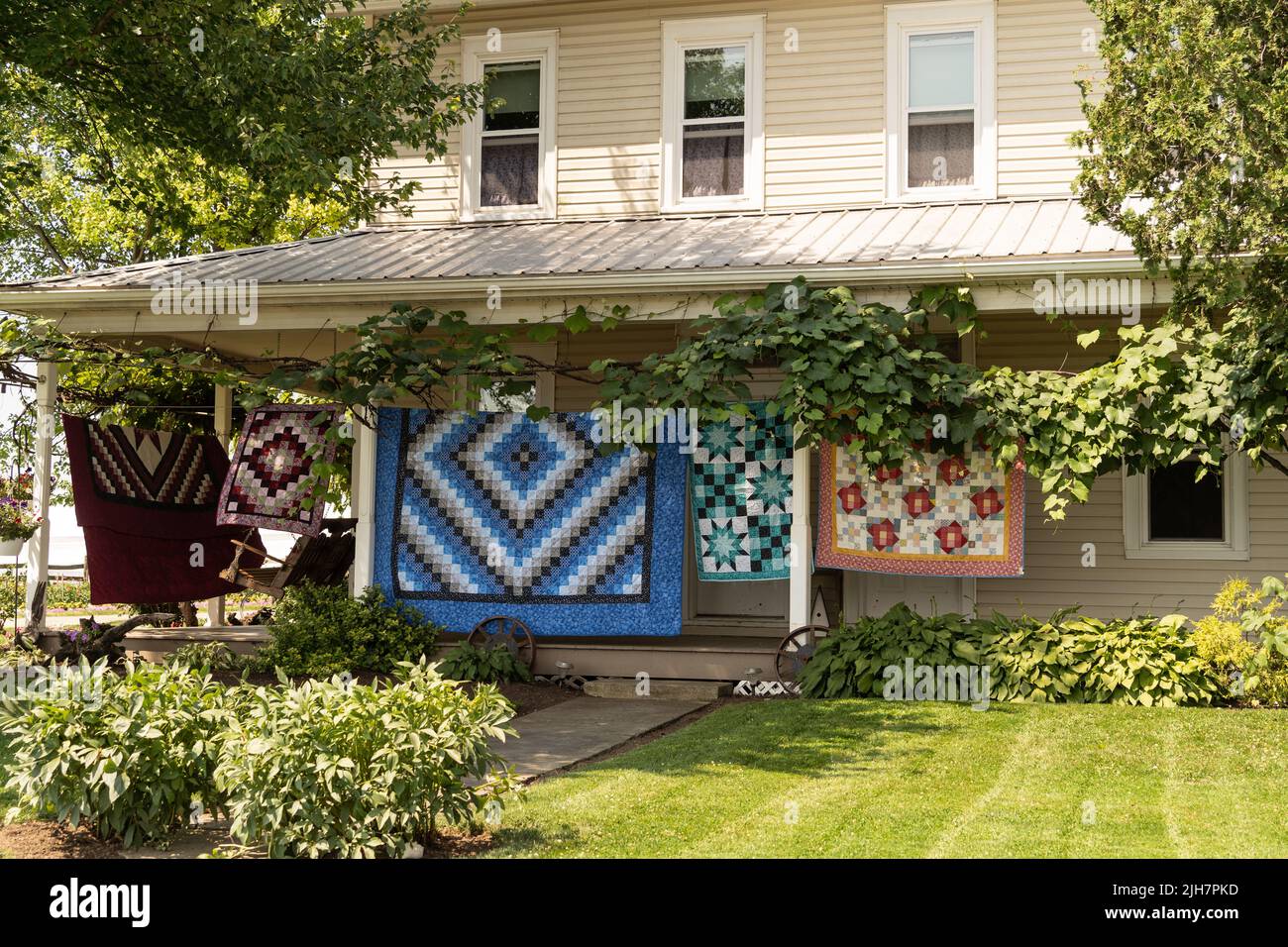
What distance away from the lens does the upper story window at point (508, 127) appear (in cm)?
1324

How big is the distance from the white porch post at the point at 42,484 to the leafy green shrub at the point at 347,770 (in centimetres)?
657

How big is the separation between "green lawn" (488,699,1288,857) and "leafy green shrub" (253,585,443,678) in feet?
9.77

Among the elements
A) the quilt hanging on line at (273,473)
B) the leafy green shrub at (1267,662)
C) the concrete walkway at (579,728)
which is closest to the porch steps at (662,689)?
the concrete walkway at (579,728)

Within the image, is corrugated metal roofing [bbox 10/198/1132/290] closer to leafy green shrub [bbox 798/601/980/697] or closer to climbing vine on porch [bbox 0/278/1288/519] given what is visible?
climbing vine on porch [bbox 0/278/1288/519]

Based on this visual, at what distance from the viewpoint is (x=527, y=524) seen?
1049cm

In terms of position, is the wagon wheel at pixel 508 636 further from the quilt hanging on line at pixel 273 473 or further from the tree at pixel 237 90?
the tree at pixel 237 90

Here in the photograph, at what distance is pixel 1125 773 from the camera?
6824mm

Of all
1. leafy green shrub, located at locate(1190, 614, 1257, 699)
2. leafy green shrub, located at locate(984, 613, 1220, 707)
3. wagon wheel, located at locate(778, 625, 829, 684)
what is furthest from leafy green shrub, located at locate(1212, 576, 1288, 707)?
wagon wheel, located at locate(778, 625, 829, 684)

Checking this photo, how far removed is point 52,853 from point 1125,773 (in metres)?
5.33

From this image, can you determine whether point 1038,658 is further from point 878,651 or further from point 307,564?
point 307,564

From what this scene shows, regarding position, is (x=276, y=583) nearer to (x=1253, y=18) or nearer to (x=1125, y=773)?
(x=1125, y=773)

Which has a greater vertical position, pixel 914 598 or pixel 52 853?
pixel 914 598
